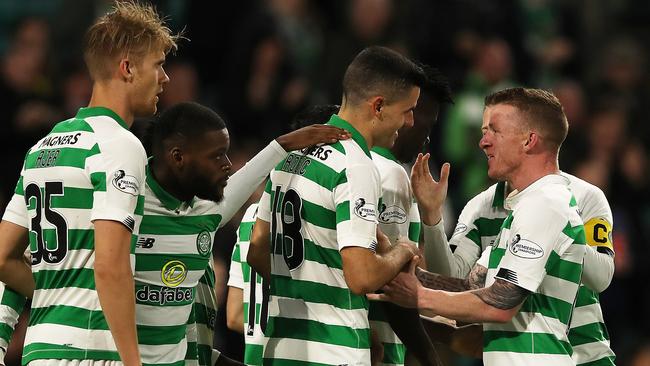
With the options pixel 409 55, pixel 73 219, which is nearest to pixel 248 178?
pixel 73 219

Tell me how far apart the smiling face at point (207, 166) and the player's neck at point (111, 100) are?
0.38m

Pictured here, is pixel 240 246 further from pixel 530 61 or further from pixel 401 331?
pixel 530 61

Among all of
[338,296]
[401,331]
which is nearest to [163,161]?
[338,296]

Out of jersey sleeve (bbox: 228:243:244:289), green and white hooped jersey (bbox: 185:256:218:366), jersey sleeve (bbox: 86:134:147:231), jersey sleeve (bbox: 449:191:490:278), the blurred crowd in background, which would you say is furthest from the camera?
the blurred crowd in background

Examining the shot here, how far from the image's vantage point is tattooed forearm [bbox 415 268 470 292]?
5.62 meters

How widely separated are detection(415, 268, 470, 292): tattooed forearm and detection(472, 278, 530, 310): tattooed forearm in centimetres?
59

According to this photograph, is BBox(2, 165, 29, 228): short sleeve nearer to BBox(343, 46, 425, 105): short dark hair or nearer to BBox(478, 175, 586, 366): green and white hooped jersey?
BBox(343, 46, 425, 105): short dark hair

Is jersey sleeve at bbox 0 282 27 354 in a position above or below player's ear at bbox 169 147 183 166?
below

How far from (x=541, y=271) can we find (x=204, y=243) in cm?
147

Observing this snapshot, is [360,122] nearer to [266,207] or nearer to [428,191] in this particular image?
[266,207]

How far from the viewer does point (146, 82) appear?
489 cm

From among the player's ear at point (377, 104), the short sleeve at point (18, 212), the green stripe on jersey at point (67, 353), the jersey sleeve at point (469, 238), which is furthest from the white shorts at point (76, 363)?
Result: the jersey sleeve at point (469, 238)

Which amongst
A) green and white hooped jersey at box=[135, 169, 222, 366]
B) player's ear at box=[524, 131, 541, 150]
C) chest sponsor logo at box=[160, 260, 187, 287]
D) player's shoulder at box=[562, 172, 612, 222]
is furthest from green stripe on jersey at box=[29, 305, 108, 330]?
player's shoulder at box=[562, 172, 612, 222]

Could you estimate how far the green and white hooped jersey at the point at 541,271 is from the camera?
493cm
